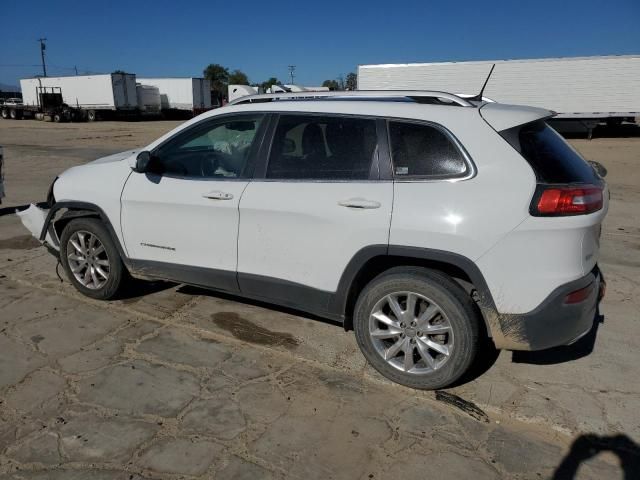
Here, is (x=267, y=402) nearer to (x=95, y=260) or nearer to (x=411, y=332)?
(x=411, y=332)

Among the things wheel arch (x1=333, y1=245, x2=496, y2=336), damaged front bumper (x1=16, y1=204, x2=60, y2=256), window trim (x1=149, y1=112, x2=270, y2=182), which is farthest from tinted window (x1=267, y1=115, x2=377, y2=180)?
damaged front bumper (x1=16, y1=204, x2=60, y2=256)

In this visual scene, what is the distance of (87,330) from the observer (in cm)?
400

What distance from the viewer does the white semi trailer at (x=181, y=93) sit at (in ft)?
145

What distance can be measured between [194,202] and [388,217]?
1.53 metres

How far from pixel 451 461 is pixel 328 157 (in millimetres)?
1970

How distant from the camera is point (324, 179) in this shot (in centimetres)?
334

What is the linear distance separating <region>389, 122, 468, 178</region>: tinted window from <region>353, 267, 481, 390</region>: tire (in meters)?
0.61

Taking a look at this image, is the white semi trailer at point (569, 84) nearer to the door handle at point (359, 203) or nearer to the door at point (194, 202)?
the door at point (194, 202)

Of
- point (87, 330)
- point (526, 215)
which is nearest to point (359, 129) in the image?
point (526, 215)

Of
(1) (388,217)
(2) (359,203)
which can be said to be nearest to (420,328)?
(1) (388,217)

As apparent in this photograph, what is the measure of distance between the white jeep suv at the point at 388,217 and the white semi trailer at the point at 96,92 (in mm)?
40400

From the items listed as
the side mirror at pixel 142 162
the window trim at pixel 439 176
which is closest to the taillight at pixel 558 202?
the window trim at pixel 439 176

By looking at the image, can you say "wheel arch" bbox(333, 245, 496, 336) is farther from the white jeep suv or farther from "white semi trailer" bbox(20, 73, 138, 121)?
"white semi trailer" bbox(20, 73, 138, 121)

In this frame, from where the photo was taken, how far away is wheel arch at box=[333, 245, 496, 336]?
2.91 metres
